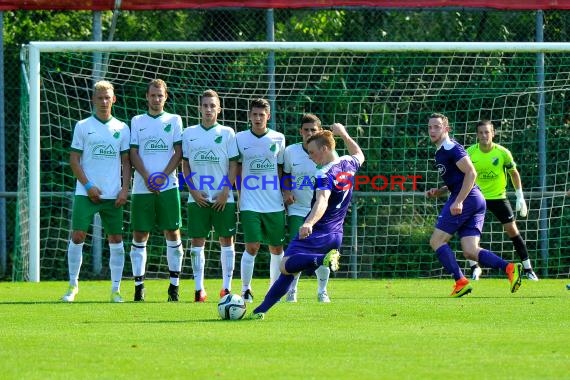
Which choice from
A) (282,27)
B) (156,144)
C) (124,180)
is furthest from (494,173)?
(124,180)

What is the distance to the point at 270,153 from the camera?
475 inches

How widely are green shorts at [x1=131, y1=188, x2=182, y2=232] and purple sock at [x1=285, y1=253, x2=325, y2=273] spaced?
119 inches

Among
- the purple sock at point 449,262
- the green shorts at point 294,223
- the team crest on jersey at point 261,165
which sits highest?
the team crest on jersey at point 261,165

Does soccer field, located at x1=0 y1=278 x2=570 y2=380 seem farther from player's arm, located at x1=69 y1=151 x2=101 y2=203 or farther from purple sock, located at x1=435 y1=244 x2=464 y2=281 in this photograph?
player's arm, located at x1=69 y1=151 x2=101 y2=203

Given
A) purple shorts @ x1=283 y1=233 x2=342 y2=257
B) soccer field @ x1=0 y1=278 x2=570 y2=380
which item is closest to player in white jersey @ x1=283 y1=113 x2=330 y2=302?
soccer field @ x1=0 y1=278 x2=570 y2=380

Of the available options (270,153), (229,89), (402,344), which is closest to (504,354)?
(402,344)

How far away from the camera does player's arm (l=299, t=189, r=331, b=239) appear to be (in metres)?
9.04

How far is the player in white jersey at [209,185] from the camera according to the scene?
39.5 ft

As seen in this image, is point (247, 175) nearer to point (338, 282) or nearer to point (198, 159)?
point (198, 159)

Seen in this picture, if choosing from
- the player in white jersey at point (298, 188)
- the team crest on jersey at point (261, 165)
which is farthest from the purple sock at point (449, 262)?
the team crest on jersey at point (261, 165)

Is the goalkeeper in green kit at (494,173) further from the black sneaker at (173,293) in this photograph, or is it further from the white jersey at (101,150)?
the white jersey at (101,150)

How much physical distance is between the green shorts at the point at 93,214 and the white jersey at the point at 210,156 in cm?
83

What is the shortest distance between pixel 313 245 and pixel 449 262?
3.21m

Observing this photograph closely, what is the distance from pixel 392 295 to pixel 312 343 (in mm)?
5044
